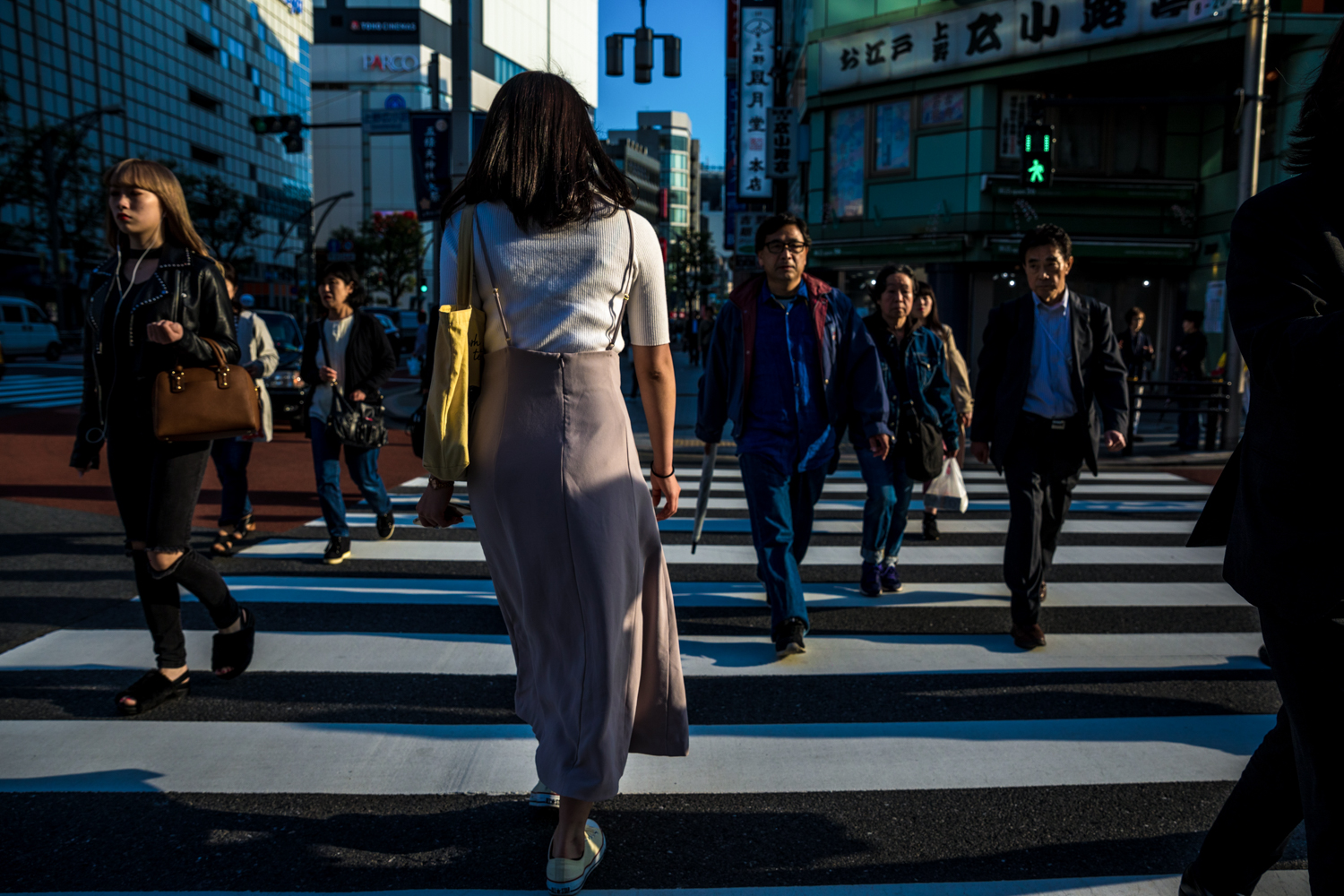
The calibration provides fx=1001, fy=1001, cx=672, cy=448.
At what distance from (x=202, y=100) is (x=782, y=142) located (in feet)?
205

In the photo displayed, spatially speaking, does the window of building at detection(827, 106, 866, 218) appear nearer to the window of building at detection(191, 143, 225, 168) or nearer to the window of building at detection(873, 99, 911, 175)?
the window of building at detection(873, 99, 911, 175)

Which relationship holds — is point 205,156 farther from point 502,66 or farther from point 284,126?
point 284,126

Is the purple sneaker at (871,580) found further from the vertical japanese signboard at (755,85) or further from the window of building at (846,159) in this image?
the vertical japanese signboard at (755,85)

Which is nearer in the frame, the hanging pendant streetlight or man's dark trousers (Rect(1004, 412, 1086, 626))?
man's dark trousers (Rect(1004, 412, 1086, 626))

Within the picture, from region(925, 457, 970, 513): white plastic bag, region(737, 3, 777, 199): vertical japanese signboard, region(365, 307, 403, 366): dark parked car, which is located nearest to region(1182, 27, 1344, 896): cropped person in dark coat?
region(925, 457, 970, 513): white plastic bag

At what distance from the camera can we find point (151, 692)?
3.68m

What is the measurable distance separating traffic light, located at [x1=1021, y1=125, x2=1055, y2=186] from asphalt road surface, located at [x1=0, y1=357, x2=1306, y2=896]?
31.8ft

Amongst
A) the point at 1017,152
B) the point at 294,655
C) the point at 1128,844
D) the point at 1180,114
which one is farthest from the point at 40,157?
the point at 1128,844

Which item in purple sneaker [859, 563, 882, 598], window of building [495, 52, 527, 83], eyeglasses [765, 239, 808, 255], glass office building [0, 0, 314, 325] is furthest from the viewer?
window of building [495, 52, 527, 83]

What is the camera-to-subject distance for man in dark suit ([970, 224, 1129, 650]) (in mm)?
4539

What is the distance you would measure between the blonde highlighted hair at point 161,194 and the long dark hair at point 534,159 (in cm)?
171

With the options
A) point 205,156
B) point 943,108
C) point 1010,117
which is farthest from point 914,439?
point 205,156

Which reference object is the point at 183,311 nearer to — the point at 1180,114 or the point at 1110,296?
the point at 1110,296

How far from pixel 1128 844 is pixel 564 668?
1621mm
